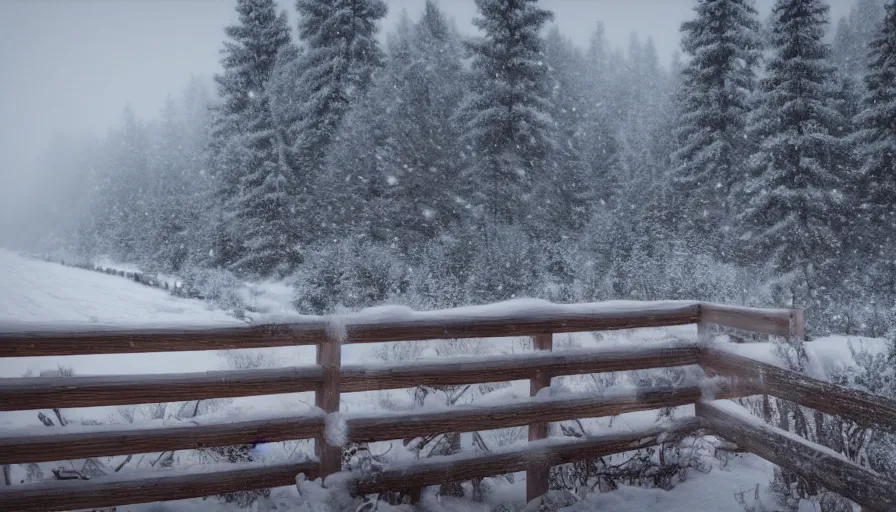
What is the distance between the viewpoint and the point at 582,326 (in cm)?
416

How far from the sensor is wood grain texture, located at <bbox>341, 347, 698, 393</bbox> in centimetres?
363

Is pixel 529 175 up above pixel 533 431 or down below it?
above

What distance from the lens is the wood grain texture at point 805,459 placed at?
3.01 metres

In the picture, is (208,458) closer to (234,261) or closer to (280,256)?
(280,256)

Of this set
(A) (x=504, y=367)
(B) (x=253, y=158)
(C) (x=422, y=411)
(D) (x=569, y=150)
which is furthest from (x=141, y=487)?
(D) (x=569, y=150)

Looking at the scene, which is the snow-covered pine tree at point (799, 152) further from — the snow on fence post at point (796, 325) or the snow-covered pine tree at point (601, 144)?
the snow on fence post at point (796, 325)

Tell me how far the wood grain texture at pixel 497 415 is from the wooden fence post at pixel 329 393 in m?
0.16

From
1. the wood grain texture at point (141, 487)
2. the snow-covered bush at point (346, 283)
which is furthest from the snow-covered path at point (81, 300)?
the wood grain texture at point (141, 487)

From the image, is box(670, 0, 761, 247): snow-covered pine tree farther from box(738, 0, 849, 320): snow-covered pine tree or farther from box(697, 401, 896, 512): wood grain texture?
box(697, 401, 896, 512): wood grain texture

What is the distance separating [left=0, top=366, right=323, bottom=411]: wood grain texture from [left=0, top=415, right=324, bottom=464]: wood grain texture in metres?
0.17

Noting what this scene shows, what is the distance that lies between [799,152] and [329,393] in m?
25.3

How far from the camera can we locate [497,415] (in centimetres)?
389

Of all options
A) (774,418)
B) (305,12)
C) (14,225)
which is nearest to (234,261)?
(305,12)

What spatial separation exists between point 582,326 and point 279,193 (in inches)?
952
